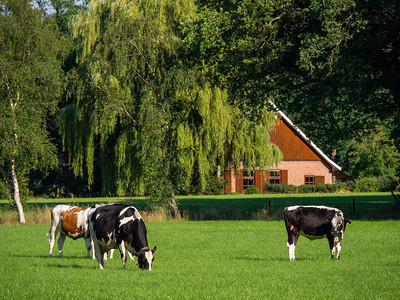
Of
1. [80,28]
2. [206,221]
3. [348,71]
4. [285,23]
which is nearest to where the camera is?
[348,71]

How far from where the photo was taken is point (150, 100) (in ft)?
125

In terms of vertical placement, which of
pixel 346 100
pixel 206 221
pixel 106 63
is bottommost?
pixel 206 221

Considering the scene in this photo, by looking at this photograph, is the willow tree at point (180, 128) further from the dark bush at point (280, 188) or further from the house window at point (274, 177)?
the house window at point (274, 177)

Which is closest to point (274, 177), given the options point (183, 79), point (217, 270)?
point (183, 79)

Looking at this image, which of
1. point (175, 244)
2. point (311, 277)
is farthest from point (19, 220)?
point (311, 277)

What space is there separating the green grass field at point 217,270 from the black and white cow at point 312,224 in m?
0.66

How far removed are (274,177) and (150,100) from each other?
37.8 metres

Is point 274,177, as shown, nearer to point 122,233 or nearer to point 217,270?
point 217,270

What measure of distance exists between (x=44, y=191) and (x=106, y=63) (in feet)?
125

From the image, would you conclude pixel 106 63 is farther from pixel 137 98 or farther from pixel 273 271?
pixel 273 271

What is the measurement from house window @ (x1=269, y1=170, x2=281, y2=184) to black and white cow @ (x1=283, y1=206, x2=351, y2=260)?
2137 inches

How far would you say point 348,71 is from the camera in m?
30.4

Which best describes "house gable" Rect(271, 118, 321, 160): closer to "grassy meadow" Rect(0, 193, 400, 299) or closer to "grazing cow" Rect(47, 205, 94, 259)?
"grassy meadow" Rect(0, 193, 400, 299)

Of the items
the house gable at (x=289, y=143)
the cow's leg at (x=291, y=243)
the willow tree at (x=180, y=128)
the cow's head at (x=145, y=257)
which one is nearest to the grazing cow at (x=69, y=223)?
the cow's head at (x=145, y=257)
